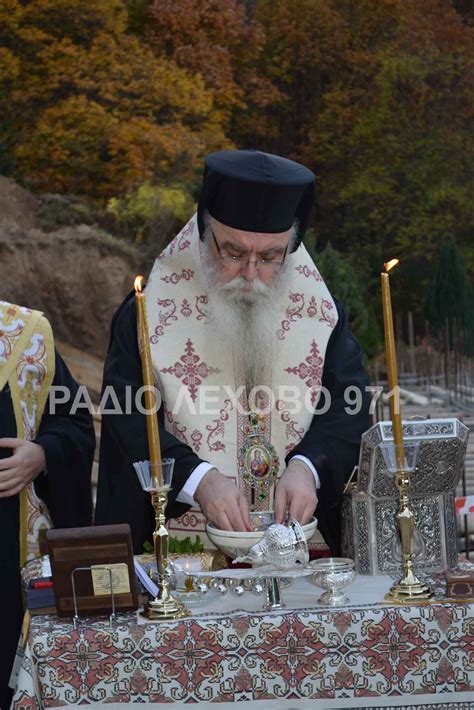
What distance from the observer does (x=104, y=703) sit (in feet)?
8.45

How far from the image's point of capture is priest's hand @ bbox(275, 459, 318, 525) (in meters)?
3.03

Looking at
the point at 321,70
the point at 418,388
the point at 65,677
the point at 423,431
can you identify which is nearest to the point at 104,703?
the point at 65,677

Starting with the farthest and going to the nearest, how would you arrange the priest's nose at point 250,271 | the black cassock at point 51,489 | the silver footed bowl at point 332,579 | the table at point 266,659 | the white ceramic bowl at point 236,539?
the black cassock at point 51,489 < the priest's nose at point 250,271 < the white ceramic bowl at point 236,539 < the silver footed bowl at point 332,579 < the table at point 266,659

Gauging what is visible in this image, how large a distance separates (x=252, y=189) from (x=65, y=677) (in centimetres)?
159

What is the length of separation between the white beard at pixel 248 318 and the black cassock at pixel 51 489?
70 centimetres

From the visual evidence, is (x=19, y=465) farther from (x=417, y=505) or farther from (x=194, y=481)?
(x=417, y=505)

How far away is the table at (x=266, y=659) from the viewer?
8.41 feet

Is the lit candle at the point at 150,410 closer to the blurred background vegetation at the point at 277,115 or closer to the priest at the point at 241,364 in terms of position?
the priest at the point at 241,364

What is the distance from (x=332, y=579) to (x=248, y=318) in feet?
3.67

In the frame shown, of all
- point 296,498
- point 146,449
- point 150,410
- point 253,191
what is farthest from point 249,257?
point 150,410

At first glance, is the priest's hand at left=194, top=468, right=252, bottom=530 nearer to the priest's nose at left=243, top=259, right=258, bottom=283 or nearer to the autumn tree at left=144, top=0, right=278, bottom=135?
the priest's nose at left=243, top=259, right=258, bottom=283

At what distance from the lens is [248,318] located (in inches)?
142

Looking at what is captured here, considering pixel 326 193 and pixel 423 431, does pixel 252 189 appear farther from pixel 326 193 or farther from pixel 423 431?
pixel 326 193

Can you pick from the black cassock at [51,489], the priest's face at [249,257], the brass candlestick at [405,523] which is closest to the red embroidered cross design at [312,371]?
the priest's face at [249,257]
